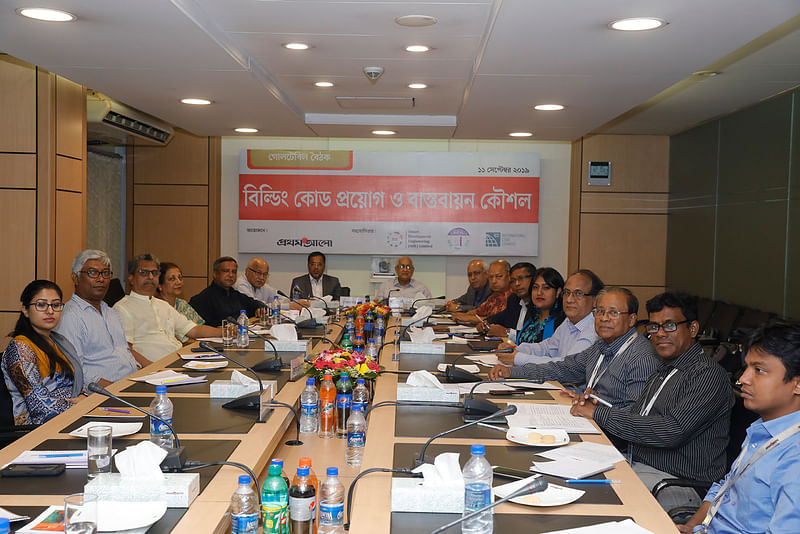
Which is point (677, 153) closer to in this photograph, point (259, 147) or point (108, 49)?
point (259, 147)

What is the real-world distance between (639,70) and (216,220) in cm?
604

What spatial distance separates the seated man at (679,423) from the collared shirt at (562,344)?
118 centimetres

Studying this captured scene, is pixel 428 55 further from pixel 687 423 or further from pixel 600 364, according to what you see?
pixel 687 423

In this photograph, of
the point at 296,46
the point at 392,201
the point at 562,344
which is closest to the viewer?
the point at 296,46

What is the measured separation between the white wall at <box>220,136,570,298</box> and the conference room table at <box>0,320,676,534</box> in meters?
5.63

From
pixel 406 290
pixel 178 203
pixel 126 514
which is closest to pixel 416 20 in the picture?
pixel 126 514

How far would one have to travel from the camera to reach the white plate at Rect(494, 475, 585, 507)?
196cm

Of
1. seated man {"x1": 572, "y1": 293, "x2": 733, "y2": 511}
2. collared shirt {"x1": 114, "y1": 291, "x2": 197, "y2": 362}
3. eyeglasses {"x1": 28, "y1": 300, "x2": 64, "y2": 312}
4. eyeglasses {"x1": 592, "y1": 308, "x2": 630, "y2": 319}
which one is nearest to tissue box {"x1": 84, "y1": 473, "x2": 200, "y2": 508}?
seated man {"x1": 572, "y1": 293, "x2": 733, "y2": 511}

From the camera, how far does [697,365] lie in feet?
9.68

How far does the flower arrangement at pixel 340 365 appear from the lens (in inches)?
127

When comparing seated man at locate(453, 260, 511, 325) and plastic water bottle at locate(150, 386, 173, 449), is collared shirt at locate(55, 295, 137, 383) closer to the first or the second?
plastic water bottle at locate(150, 386, 173, 449)

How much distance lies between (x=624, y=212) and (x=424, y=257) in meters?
2.53

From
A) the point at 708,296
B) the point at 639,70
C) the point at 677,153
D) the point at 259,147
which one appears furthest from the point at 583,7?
the point at 259,147

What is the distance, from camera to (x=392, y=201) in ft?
30.1
